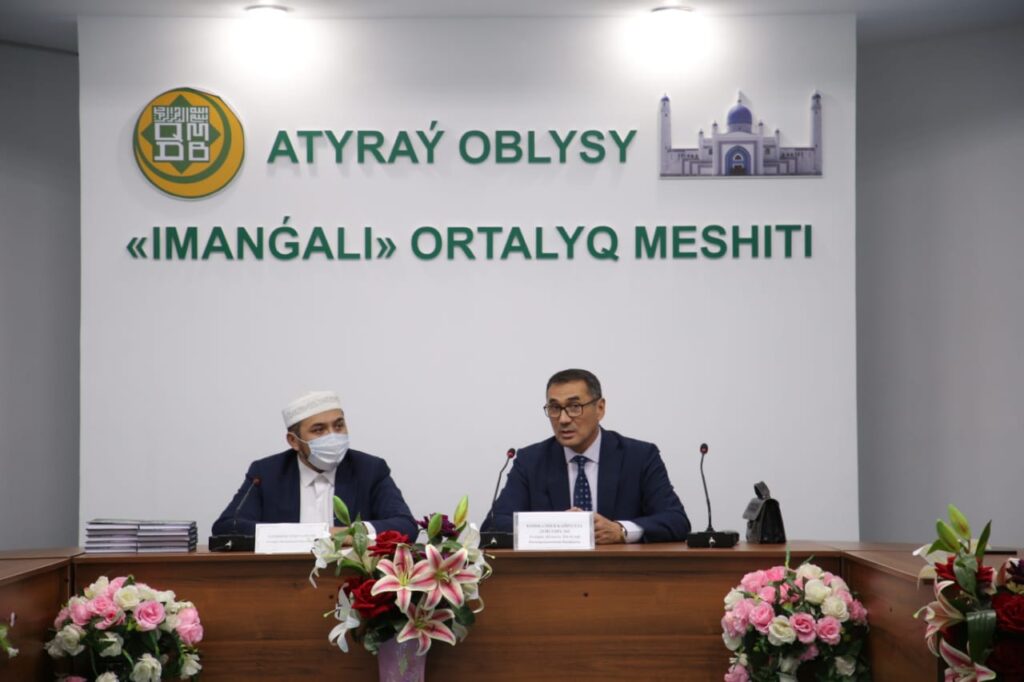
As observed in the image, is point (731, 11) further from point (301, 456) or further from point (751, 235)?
point (301, 456)

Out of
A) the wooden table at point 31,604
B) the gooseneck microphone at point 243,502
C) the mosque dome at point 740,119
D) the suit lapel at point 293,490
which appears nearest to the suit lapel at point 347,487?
the suit lapel at point 293,490

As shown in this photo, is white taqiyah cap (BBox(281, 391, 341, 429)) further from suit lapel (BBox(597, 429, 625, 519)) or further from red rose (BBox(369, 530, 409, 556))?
red rose (BBox(369, 530, 409, 556))

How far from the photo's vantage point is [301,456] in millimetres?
5191

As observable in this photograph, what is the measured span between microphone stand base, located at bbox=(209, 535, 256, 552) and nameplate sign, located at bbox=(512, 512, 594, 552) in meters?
0.85

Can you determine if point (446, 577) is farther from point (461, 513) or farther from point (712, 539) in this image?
point (712, 539)

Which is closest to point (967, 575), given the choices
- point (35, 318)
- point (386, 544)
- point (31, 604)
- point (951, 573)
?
point (951, 573)

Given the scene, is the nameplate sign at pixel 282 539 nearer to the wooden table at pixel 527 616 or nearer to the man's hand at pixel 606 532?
the wooden table at pixel 527 616

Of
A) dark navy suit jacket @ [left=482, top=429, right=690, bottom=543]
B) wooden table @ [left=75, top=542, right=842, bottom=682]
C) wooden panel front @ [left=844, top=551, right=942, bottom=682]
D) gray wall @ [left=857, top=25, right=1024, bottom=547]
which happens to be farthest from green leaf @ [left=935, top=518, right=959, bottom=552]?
gray wall @ [left=857, top=25, right=1024, bottom=547]

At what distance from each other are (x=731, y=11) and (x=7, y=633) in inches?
173

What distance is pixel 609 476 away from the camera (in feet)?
17.0

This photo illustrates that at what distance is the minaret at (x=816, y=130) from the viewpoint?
20.9 feet

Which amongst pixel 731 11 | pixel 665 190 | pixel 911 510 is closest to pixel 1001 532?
pixel 911 510

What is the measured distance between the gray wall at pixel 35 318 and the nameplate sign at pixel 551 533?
12.4ft

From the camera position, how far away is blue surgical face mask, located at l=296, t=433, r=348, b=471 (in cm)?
508
